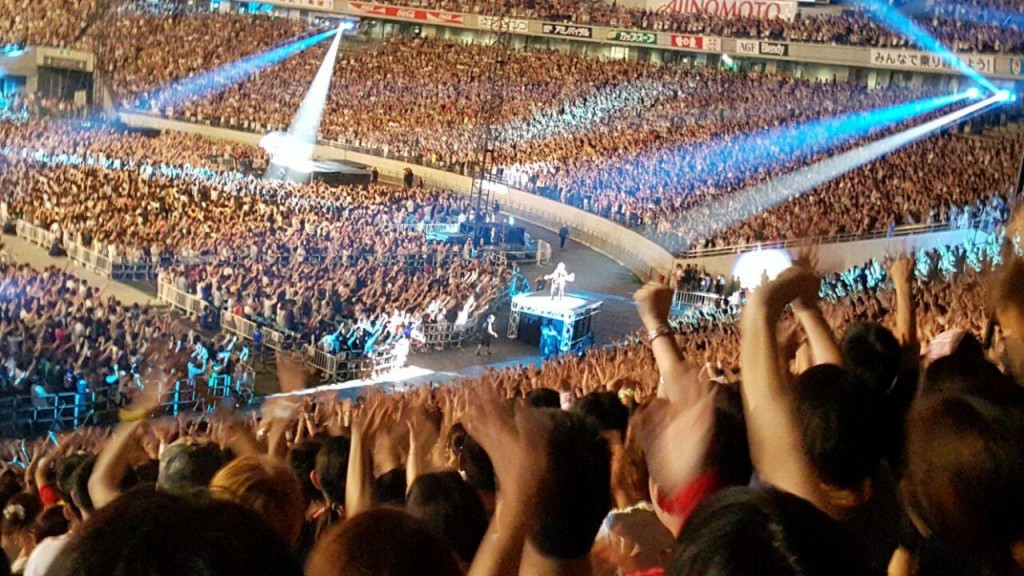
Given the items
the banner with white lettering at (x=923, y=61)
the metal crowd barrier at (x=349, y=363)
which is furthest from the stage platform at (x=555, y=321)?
the banner with white lettering at (x=923, y=61)

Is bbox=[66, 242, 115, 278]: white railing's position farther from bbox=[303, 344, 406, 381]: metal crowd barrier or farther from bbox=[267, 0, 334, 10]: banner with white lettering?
bbox=[267, 0, 334, 10]: banner with white lettering

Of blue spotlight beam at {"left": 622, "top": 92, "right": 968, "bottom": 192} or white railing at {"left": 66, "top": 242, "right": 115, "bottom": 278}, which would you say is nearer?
white railing at {"left": 66, "top": 242, "right": 115, "bottom": 278}

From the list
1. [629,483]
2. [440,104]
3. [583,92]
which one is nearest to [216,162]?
[440,104]

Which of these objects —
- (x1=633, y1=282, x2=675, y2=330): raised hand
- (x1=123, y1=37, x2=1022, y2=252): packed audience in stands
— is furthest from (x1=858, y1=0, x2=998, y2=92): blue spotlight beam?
(x1=633, y1=282, x2=675, y2=330): raised hand

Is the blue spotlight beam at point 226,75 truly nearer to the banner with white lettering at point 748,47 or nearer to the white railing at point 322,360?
the banner with white lettering at point 748,47

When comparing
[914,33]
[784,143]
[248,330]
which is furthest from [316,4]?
[248,330]

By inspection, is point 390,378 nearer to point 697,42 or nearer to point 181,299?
point 181,299
